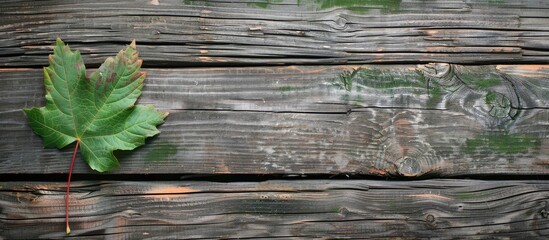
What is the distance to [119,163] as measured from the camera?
1456mm

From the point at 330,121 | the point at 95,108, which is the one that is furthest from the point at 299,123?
the point at 95,108

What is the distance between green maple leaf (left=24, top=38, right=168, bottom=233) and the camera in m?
1.36

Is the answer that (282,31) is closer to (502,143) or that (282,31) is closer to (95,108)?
(95,108)

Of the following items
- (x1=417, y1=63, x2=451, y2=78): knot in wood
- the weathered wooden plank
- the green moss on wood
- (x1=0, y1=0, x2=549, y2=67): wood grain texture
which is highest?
(x1=0, y1=0, x2=549, y2=67): wood grain texture

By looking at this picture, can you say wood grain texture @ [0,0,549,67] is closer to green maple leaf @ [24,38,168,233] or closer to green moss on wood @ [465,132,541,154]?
green maple leaf @ [24,38,168,233]

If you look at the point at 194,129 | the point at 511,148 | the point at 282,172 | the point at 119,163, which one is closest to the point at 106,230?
the point at 119,163

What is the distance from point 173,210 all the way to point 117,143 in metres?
0.24

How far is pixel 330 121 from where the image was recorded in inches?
58.6

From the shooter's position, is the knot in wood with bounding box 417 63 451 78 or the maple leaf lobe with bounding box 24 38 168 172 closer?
the maple leaf lobe with bounding box 24 38 168 172

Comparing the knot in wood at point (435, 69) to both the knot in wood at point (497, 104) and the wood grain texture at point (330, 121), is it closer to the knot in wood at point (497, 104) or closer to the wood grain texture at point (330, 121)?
the wood grain texture at point (330, 121)

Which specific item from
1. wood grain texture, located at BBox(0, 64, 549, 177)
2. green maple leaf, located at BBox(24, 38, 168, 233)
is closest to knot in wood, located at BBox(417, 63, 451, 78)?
wood grain texture, located at BBox(0, 64, 549, 177)

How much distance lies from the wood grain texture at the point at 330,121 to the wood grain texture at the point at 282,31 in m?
0.04

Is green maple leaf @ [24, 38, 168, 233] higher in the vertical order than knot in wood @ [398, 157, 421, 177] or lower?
higher

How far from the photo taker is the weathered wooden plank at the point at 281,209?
1.47 meters
